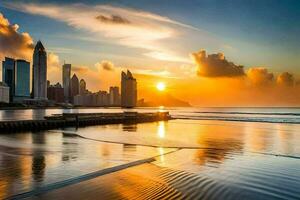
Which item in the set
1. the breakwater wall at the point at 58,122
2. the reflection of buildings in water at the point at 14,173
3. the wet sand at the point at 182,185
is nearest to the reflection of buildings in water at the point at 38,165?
the reflection of buildings in water at the point at 14,173

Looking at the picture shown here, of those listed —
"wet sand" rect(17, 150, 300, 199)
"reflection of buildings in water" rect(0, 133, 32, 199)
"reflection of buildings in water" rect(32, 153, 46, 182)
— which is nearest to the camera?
"wet sand" rect(17, 150, 300, 199)

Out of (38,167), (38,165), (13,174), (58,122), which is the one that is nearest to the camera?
(13,174)

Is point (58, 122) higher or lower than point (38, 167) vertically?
higher

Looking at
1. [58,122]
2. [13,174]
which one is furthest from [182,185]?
[58,122]

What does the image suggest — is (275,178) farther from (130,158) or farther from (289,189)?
(130,158)

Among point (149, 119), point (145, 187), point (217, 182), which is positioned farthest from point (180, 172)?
point (149, 119)

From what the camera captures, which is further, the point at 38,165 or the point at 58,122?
the point at 58,122

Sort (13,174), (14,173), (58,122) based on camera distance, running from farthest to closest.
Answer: (58,122) → (14,173) → (13,174)

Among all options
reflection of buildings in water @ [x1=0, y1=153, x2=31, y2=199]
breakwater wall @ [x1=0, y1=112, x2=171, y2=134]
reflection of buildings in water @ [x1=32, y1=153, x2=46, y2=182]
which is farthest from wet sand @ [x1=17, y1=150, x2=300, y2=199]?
breakwater wall @ [x1=0, y1=112, x2=171, y2=134]

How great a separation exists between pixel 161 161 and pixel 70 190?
10297 millimetres

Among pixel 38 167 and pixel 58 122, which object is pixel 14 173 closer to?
pixel 38 167

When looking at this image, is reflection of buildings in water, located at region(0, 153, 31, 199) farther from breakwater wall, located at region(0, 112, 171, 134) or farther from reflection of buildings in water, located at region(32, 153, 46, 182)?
breakwater wall, located at region(0, 112, 171, 134)

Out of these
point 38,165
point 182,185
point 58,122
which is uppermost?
point 58,122

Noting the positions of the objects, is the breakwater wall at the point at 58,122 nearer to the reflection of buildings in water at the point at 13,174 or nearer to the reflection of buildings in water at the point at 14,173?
the reflection of buildings in water at the point at 14,173
